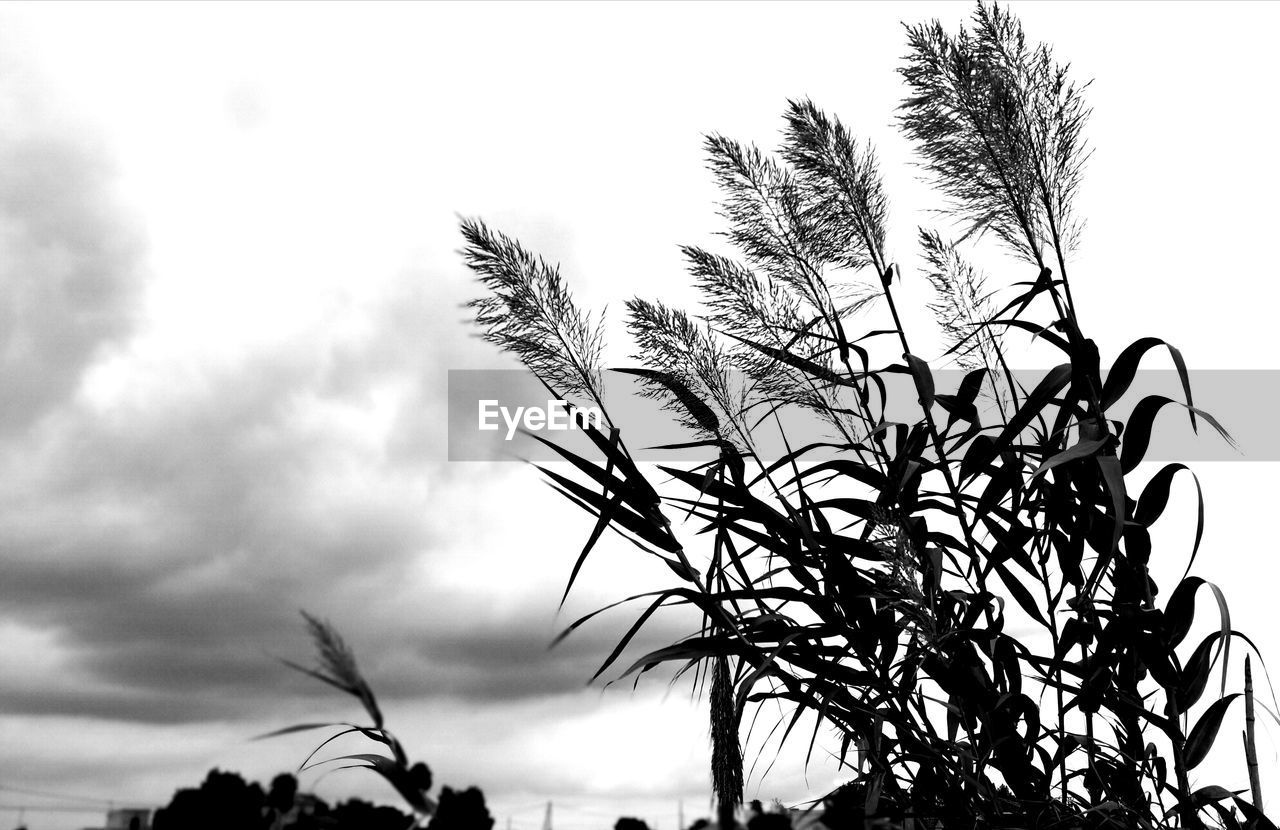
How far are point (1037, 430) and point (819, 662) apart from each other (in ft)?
2.57

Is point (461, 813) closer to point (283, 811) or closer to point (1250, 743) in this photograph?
point (283, 811)

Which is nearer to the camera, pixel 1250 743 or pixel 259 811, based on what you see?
pixel 259 811

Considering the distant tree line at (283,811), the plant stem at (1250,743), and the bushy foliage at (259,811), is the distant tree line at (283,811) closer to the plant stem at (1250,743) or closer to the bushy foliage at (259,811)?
the bushy foliage at (259,811)

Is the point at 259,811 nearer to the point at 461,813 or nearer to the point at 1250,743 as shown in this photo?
the point at 461,813

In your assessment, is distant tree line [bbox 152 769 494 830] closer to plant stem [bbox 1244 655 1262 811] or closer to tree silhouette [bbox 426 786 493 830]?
tree silhouette [bbox 426 786 493 830]

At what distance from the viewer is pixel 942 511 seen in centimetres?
196

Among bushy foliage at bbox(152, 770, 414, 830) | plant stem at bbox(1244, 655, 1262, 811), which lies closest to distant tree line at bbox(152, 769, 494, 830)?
bushy foliage at bbox(152, 770, 414, 830)

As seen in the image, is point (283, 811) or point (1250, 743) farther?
point (1250, 743)

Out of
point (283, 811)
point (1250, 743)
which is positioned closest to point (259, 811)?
point (283, 811)

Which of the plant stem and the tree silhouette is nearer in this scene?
the tree silhouette

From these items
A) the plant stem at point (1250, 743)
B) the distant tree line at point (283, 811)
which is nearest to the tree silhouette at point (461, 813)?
the distant tree line at point (283, 811)

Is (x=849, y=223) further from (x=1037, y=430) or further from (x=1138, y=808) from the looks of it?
(x=1138, y=808)

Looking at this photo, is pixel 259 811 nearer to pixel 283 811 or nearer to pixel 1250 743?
pixel 283 811

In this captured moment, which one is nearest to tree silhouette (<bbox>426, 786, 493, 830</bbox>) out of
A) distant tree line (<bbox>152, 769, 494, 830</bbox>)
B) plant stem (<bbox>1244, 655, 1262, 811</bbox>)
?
distant tree line (<bbox>152, 769, 494, 830</bbox>)
